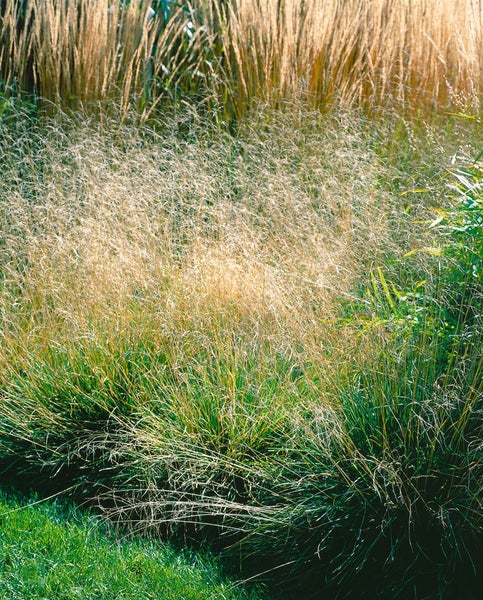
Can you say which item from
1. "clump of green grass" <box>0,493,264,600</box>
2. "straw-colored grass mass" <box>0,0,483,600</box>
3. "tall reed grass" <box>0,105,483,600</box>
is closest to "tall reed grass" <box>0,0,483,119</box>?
"straw-colored grass mass" <box>0,0,483,600</box>

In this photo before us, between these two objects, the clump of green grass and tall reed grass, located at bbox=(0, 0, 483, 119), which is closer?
the clump of green grass

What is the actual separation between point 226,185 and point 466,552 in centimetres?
344

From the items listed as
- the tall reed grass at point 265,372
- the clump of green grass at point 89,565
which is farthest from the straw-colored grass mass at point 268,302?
the clump of green grass at point 89,565

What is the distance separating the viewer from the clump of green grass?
3.04 m

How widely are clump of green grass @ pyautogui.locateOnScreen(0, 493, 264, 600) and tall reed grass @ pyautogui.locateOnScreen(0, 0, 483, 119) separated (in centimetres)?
A: 412

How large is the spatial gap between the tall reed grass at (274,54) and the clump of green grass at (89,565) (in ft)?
13.5

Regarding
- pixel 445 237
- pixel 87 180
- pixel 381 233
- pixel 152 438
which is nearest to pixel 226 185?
pixel 87 180

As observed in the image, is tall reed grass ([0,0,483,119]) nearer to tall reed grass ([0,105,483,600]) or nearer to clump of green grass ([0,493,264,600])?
tall reed grass ([0,105,483,600])

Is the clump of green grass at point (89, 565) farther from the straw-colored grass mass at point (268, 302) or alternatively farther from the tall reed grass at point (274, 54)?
the tall reed grass at point (274, 54)

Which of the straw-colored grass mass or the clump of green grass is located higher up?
the straw-colored grass mass

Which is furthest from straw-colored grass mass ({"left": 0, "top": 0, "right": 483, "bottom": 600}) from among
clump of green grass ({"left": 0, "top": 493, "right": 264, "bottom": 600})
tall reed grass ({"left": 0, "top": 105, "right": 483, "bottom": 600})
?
clump of green grass ({"left": 0, "top": 493, "right": 264, "bottom": 600})

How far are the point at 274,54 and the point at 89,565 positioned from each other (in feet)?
15.7

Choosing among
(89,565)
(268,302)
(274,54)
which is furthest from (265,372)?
(274,54)

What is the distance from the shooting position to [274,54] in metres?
6.89
